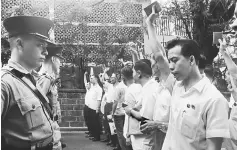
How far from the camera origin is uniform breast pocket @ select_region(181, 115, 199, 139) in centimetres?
251

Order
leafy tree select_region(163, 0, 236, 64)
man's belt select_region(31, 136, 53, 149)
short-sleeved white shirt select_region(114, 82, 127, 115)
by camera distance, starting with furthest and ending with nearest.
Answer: leafy tree select_region(163, 0, 236, 64), short-sleeved white shirt select_region(114, 82, 127, 115), man's belt select_region(31, 136, 53, 149)

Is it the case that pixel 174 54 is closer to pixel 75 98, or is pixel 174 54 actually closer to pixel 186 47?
pixel 186 47

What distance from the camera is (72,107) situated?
12.9 meters

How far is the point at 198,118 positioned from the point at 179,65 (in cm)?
43

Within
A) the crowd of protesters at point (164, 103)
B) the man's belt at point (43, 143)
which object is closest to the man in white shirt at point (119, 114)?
the crowd of protesters at point (164, 103)

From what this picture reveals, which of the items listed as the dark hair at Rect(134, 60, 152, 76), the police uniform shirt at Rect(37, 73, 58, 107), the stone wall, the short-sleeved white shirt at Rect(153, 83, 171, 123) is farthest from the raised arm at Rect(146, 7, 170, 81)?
the stone wall

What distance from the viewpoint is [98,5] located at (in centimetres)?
1747

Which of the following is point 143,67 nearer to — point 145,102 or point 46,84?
point 145,102

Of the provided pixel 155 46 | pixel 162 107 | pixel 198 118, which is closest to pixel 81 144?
pixel 162 107

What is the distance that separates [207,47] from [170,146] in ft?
22.6

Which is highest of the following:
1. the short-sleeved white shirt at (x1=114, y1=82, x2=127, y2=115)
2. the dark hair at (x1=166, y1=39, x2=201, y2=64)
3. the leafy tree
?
A: the leafy tree

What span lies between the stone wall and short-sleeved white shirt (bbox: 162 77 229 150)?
1033 centimetres

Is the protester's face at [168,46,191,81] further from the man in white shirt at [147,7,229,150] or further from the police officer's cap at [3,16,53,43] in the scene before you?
the police officer's cap at [3,16,53,43]

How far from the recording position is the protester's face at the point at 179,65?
8.85 feet
